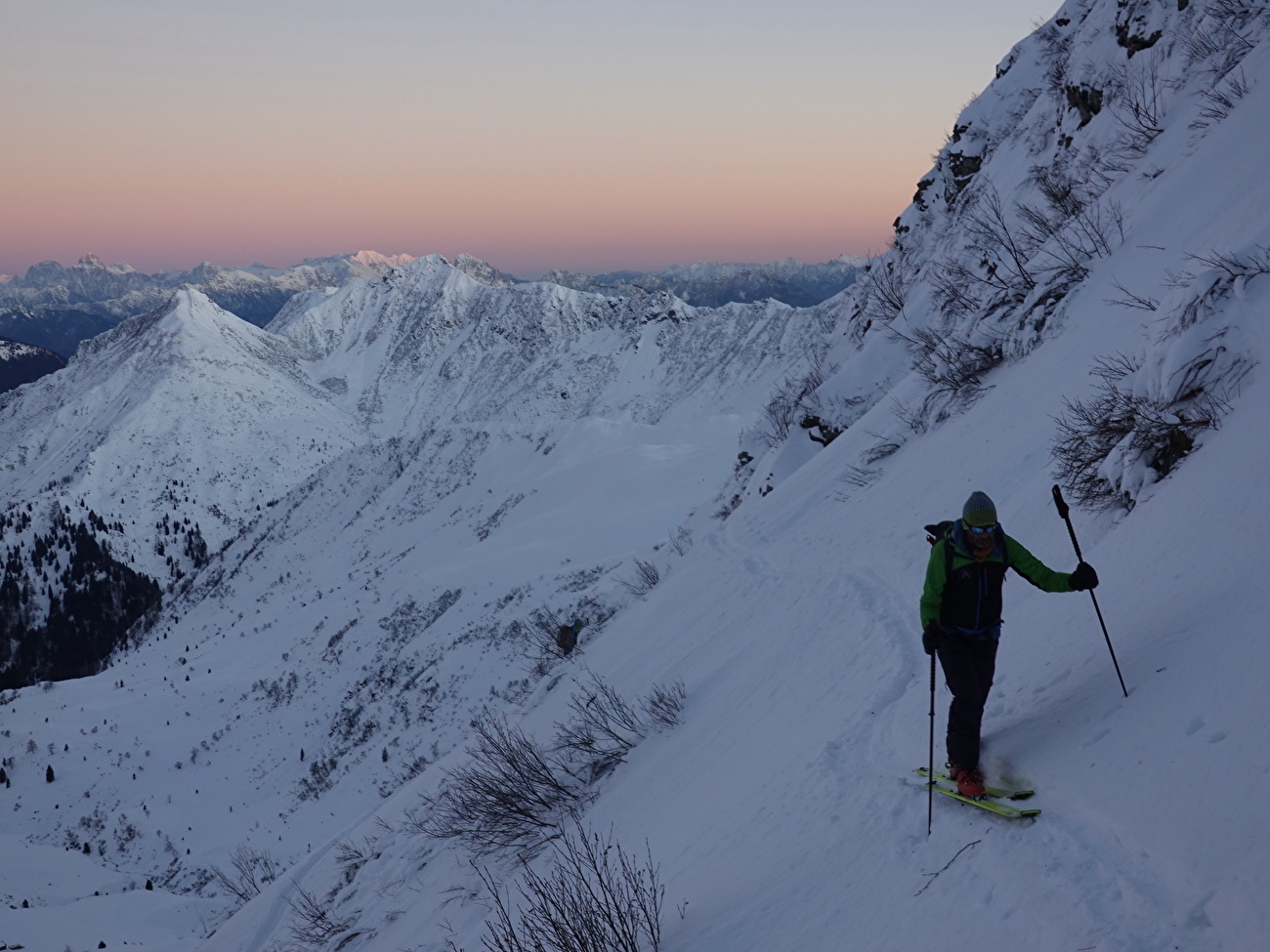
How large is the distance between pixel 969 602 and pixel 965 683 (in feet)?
1.57

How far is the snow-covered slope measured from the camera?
3.82 meters

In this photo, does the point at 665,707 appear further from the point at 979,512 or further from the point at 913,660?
the point at 979,512

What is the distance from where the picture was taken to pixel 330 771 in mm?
25422

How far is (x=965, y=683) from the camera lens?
461cm

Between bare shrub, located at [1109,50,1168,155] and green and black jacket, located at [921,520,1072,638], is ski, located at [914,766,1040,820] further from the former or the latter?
bare shrub, located at [1109,50,1168,155]

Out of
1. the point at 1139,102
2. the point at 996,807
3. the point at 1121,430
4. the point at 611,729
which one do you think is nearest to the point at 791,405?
the point at 1139,102

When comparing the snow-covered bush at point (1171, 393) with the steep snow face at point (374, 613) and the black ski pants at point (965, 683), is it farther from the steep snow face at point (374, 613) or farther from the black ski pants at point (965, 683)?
the steep snow face at point (374, 613)

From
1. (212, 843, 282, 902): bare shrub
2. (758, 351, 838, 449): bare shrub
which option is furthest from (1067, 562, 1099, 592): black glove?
(212, 843, 282, 902): bare shrub

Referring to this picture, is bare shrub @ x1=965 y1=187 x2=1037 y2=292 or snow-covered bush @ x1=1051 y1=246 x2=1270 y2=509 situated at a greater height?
bare shrub @ x1=965 y1=187 x2=1037 y2=292

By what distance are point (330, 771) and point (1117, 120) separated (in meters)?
27.0

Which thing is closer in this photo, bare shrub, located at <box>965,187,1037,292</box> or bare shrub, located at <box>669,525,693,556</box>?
bare shrub, located at <box>965,187,1037,292</box>

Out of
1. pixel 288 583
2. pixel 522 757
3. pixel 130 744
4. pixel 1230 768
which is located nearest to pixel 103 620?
pixel 288 583

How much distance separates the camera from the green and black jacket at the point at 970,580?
4.57 metres

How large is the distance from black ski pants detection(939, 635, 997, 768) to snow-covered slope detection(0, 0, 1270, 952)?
27cm
